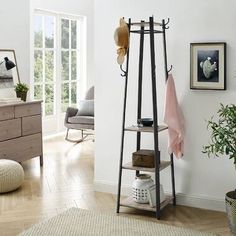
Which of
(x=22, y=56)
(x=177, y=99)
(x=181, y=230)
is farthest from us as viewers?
(x=22, y=56)

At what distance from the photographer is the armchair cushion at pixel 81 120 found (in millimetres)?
7234

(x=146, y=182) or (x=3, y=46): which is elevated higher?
(x=3, y=46)

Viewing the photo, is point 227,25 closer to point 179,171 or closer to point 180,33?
point 180,33

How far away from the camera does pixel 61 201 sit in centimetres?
448

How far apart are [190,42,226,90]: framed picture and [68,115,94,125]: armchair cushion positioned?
3.23 m

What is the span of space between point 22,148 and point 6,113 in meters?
0.53

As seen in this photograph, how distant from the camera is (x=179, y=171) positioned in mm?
4375

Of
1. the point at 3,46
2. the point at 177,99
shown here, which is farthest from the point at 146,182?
the point at 3,46

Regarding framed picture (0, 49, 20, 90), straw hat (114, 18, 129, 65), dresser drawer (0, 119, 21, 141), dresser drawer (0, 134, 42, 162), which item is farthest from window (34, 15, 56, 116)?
straw hat (114, 18, 129, 65)

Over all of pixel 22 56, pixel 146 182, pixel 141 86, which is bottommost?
pixel 146 182

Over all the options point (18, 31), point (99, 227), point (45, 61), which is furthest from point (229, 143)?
point (45, 61)

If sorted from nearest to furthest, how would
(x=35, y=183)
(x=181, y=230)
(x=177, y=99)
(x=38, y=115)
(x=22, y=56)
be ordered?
(x=181, y=230), (x=177, y=99), (x=35, y=183), (x=38, y=115), (x=22, y=56)

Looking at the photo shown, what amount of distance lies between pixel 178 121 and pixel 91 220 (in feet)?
3.80

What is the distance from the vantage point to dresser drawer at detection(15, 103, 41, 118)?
5.61 m
